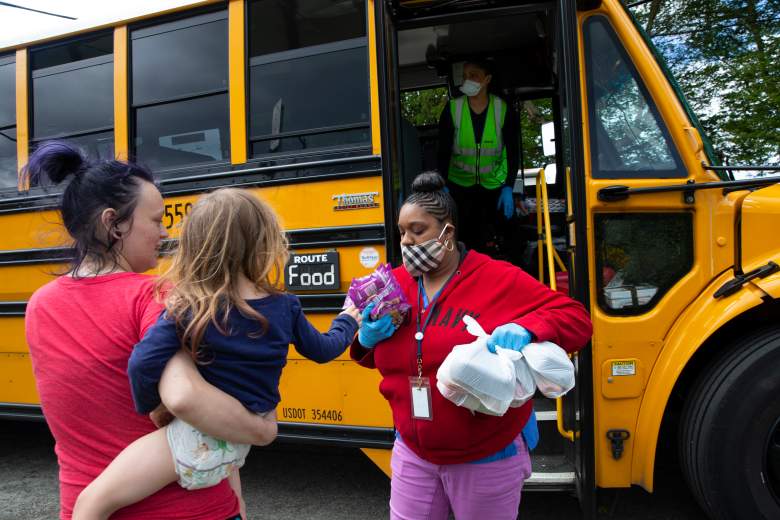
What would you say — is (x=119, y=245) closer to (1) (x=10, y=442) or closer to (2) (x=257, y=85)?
(2) (x=257, y=85)

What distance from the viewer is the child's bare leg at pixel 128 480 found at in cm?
109

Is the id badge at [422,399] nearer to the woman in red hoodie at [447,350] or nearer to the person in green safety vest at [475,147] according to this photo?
the woman in red hoodie at [447,350]

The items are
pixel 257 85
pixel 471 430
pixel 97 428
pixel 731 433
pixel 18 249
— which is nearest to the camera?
pixel 97 428

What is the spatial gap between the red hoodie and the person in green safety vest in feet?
5.84

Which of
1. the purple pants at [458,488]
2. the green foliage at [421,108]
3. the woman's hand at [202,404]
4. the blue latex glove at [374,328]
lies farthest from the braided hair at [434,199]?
the green foliage at [421,108]

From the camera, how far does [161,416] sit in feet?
3.79

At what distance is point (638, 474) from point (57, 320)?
2.25 m

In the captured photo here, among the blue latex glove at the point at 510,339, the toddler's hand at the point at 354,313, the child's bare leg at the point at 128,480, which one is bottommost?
the child's bare leg at the point at 128,480

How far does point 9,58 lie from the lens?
3420 millimetres

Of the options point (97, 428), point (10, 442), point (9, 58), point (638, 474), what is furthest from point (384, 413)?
point (10, 442)

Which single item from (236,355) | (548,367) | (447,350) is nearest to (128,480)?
(236,355)

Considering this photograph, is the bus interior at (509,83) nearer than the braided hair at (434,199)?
No

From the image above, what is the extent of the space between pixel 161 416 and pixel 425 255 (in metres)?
0.87

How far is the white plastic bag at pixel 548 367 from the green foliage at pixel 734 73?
599 cm
